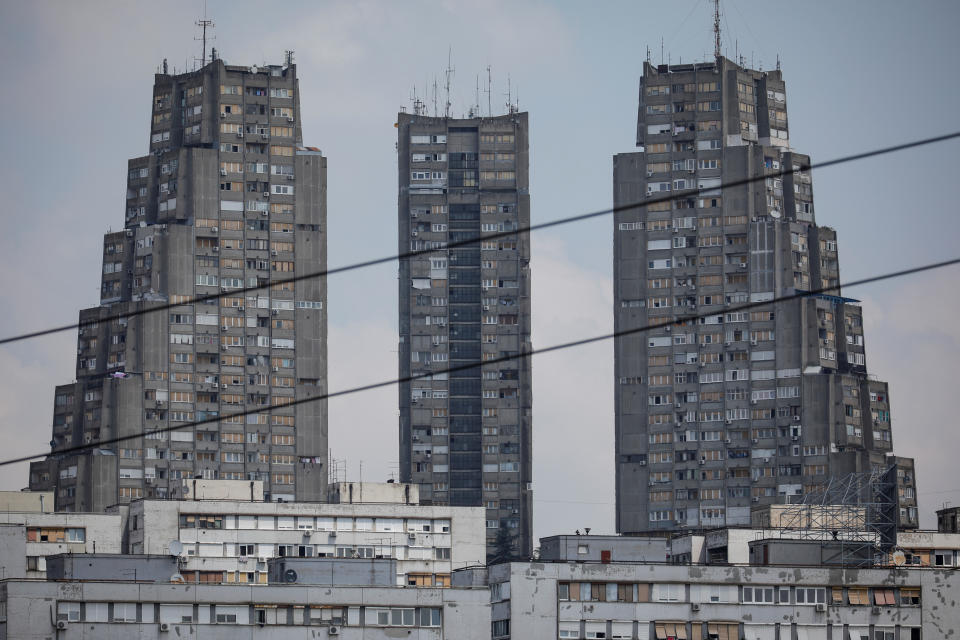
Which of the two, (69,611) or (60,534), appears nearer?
(69,611)

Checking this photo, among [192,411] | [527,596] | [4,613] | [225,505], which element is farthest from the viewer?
[192,411]

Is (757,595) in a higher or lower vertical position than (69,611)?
higher

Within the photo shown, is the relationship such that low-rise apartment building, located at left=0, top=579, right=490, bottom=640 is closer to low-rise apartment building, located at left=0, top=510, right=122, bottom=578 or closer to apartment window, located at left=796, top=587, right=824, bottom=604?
apartment window, located at left=796, top=587, right=824, bottom=604

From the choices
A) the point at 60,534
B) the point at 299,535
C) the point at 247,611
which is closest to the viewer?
the point at 247,611

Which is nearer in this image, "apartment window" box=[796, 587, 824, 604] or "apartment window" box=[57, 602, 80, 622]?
"apartment window" box=[57, 602, 80, 622]

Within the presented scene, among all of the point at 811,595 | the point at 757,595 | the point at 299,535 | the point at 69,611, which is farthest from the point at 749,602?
the point at 299,535

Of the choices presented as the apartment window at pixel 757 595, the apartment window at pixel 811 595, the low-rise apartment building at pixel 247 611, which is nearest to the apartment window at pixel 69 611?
the low-rise apartment building at pixel 247 611

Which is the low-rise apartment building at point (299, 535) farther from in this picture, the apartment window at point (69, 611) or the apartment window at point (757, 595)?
the apartment window at point (69, 611)

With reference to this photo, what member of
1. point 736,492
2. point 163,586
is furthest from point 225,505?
point 736,492

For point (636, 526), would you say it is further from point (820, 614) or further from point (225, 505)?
point (820, 614)

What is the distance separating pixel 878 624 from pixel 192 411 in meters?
102

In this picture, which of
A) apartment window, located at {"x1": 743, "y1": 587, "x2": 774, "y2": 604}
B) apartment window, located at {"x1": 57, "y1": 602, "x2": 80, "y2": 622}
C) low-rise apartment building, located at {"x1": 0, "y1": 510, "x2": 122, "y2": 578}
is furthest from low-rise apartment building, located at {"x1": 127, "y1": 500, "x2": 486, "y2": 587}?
apartment window, located at {"x1": 57, "y1": 602, "x2": 80, "y2": 622}

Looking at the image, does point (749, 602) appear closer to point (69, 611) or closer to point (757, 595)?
point (757, 595)

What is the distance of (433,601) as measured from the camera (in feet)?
330
